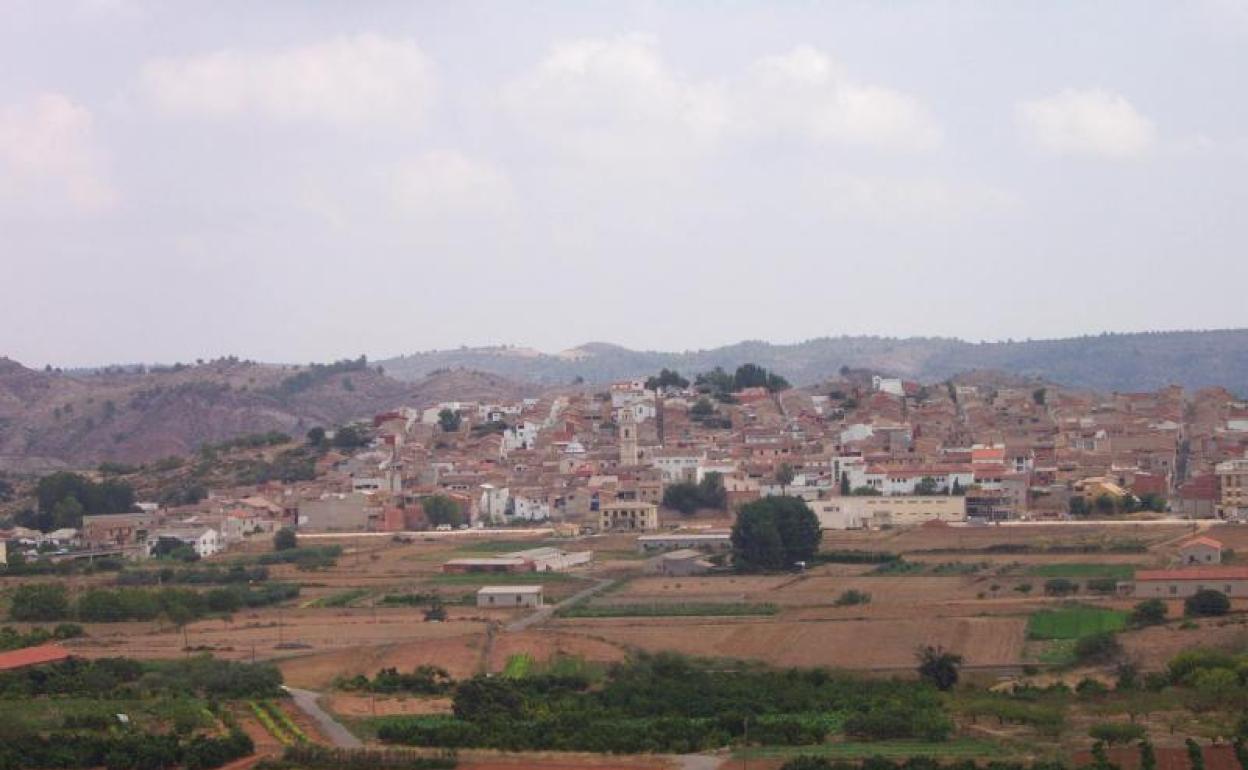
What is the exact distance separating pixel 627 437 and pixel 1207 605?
41.5m

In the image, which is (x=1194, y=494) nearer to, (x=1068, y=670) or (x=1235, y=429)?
(x=1235, y=429)

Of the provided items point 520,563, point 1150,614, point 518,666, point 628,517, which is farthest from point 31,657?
point 628,517

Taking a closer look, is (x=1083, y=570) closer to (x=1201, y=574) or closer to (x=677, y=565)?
(x=1201, y=574)

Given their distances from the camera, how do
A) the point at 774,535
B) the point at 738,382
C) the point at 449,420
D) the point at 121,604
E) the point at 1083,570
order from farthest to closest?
the point at 738,382, the point at 449,420, the point at 774,535, the point at 1083,570, the point at 121,604

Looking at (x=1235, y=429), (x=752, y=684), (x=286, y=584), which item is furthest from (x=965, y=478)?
(x=752, y=684)

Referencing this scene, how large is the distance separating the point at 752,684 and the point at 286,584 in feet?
64.9

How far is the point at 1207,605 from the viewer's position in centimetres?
3703

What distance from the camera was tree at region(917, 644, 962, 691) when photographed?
3216 cm

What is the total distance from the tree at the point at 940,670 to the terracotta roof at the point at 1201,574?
8829mm

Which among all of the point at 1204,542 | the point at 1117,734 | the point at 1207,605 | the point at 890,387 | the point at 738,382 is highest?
the point at 738,382

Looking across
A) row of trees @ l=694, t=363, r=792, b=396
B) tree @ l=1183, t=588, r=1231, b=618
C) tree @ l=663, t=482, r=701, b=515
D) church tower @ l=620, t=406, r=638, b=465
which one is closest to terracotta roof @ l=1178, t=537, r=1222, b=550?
tree @ l=1183, t=588, r=1231, b=618

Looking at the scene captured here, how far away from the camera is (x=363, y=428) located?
8619cm

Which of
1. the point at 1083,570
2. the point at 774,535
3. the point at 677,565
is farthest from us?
the point at 677,565

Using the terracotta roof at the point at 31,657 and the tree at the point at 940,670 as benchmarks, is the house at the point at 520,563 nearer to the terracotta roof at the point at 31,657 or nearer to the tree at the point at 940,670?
the terracotta roof at the point at 31,657
